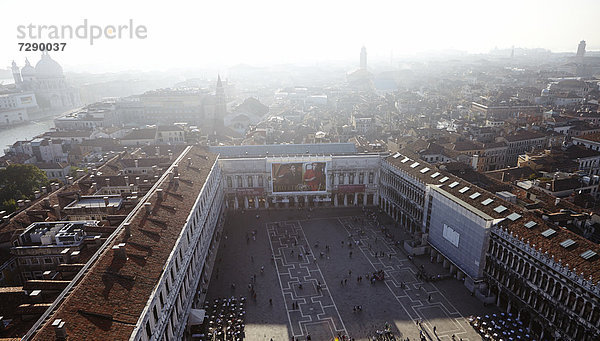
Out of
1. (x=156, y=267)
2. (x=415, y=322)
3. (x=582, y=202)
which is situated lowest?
(x=415, y=322)

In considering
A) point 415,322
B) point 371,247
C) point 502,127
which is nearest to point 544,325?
point 415,322

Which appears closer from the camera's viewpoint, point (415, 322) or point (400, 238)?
point (415, 322)

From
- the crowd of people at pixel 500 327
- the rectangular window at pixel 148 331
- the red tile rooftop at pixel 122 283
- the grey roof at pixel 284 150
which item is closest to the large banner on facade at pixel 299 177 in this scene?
the grey roof at pixel 284 150

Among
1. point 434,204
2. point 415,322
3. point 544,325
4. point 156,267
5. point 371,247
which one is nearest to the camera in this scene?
point 156,267

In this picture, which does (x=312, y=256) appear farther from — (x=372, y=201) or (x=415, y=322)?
(x=372, y=201)

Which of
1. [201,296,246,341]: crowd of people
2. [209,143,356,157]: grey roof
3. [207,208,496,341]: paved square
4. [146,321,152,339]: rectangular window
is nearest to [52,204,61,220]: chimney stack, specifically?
[207,208,496,341]: paved square

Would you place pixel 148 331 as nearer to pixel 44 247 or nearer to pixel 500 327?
pixel 44 247

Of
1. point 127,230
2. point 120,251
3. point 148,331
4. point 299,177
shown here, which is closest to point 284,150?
point 299,177
